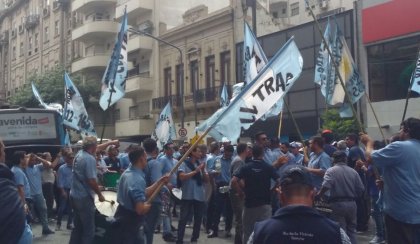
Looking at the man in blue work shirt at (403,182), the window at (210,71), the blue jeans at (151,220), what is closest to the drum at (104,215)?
the blue jeans at (151,220)

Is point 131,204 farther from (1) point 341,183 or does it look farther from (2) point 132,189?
(1) point 341,183

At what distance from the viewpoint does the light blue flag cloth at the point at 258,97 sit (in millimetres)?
6688

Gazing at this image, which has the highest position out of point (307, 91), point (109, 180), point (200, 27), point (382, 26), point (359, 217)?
point (200, 27)

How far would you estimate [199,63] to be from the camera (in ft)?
112

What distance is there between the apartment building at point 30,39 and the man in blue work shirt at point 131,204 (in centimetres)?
4330

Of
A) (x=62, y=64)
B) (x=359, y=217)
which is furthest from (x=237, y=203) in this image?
(x=62, y=64)

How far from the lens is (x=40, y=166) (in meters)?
13.3

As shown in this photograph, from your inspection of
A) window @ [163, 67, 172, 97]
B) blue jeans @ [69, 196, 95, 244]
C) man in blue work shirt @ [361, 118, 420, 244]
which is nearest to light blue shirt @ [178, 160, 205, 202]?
blue jeans @ [69, 196, 95, 244]

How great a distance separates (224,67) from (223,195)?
69.8ft

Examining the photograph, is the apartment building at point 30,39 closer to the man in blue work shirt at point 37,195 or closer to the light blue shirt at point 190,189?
the man in blue work shirt at point 37,195

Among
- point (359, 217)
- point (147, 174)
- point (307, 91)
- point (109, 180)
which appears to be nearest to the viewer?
point (147, 174)

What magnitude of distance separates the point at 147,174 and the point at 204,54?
25.0 meters

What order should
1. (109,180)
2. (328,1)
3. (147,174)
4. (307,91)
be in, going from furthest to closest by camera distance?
1. (328,1)
2. (307,91)
3. (109,180)
4. (147,174)

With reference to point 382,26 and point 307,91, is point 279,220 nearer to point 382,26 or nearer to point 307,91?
point 382,26
